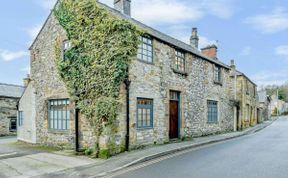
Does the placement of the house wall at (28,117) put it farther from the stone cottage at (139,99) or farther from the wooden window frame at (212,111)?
the wooden window frame at (212,111)

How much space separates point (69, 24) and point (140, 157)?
23.1 feet

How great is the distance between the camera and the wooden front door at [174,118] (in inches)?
589

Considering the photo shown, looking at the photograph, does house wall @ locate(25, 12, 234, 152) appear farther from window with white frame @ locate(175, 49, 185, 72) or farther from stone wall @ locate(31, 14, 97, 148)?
window with white frame @ locate(175, 49, 185, 72)

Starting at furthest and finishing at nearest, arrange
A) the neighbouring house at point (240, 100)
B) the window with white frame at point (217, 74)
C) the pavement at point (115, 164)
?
the neighbouring house at point (240, 100)
the window with white frame at point (217, 74)
the pavement at point (115, 164)

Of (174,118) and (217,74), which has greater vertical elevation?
(217,74)

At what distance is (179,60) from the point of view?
16.0m

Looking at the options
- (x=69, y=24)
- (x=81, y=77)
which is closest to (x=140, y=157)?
(x=81, y=77)

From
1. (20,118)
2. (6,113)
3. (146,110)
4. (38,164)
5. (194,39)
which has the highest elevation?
(194,39)

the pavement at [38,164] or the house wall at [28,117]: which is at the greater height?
the house wall at [28,117]

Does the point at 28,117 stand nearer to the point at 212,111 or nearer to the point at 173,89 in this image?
the point at 173,89

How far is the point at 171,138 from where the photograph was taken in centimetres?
1494

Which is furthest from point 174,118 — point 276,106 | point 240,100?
point 276,106

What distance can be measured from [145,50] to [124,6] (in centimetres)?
575

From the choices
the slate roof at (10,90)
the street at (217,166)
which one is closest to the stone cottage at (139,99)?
the street at (217,166)
